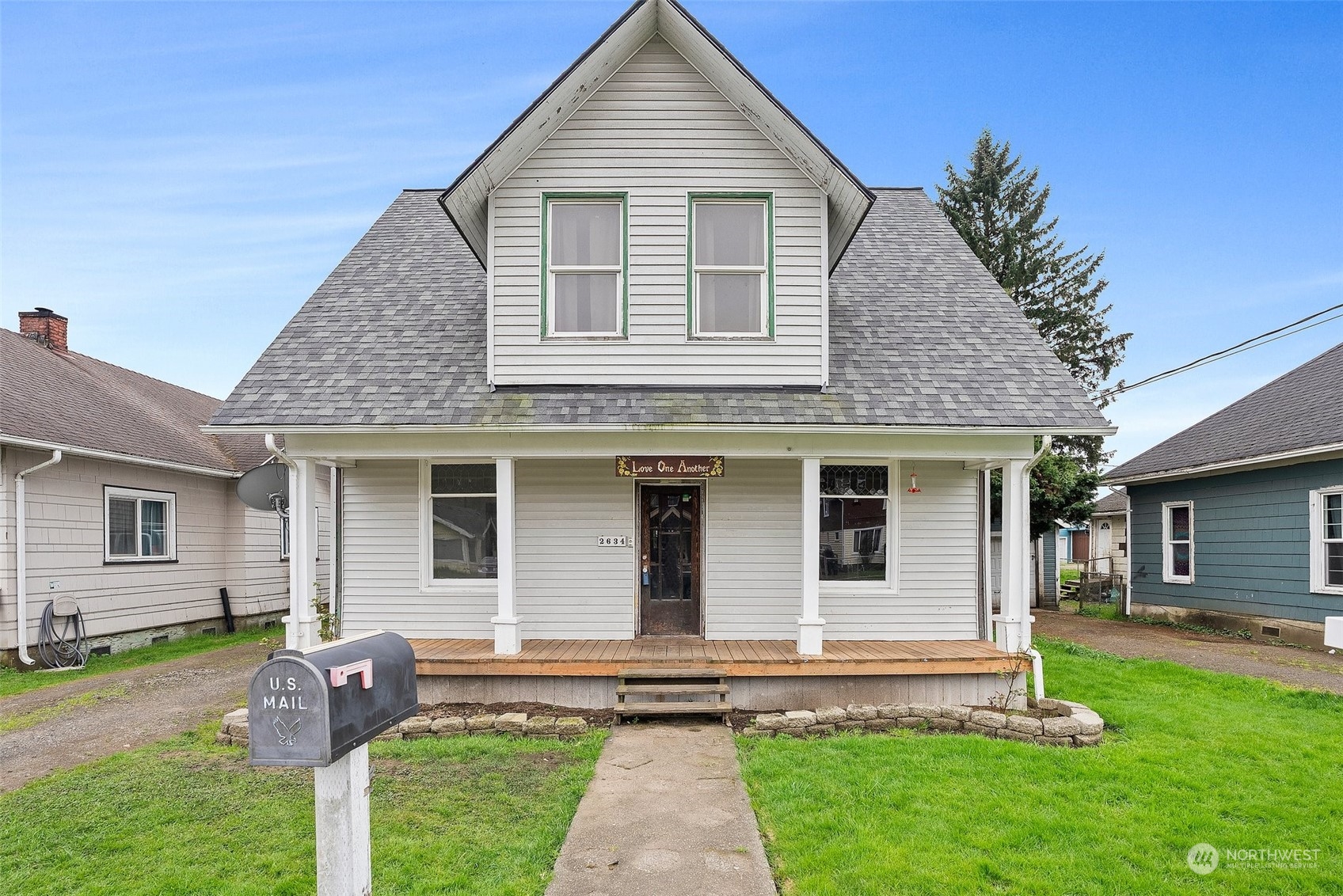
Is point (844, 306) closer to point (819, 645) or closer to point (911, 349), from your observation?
point (911, 349)

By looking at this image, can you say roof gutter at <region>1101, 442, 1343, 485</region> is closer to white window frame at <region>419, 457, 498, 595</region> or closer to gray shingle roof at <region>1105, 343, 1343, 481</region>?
Result: gray shingle roof at <region>1105, 343, 1343, 481</region>

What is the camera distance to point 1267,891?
4.08 metres

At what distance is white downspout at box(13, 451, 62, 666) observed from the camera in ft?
34.2

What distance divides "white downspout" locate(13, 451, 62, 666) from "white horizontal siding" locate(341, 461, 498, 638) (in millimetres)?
5071

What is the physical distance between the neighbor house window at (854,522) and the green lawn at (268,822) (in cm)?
401

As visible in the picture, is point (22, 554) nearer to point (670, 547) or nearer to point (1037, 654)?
point (670, 547)

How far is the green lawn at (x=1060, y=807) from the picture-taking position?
4.13 m

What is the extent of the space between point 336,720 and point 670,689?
4904 mm

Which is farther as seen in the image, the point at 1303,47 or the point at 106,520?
the point at 1303,47

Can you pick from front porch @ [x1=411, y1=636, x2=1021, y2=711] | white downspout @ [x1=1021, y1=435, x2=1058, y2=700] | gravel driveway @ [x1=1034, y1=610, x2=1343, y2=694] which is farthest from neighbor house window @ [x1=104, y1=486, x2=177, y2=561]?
gravel driveway @ [x1=1034, y1=610, x2=1343, y2=694]

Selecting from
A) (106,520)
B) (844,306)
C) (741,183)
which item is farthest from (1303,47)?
(106,520)

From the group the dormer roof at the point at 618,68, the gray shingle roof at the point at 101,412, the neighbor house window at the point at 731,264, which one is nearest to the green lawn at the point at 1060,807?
the neighbor house window at the point at 731,264

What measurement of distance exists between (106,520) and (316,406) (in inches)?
275

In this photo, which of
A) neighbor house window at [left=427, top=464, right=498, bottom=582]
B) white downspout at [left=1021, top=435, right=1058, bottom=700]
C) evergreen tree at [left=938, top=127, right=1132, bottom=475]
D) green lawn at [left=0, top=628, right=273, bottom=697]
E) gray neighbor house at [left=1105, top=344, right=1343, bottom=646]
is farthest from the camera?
evergreen tree at [left=938, top=127, right=1132, bottom=475]
